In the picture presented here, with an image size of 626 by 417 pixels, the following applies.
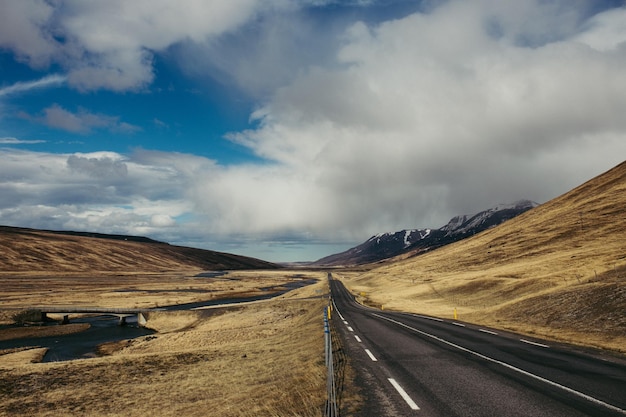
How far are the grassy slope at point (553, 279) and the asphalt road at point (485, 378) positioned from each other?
4.60 metres

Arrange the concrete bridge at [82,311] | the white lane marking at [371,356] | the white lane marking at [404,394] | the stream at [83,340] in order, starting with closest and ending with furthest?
1. the white lane marking at [404,394]
2. the white lane marking at [371,356]
3. the stream at [83,340]
4. the concrete bridge at [82,311]

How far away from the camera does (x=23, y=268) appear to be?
587 feet

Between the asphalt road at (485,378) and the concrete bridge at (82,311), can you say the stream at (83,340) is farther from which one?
the asphalt road at (485,378)

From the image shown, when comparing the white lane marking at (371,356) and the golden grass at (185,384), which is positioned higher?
the white lane marking at (371,356)

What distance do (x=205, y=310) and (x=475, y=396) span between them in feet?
183

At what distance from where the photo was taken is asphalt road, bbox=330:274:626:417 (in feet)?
30.9

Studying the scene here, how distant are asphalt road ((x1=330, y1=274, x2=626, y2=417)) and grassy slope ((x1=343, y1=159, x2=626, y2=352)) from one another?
4605mm

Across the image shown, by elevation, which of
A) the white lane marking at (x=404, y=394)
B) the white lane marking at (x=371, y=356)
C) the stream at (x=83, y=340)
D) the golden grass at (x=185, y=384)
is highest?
the white lane marking at (x=404, y=394)

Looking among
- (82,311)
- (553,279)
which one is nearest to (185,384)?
(553,279)

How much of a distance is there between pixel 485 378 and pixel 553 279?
40792mm

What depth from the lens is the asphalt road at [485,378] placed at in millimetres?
9422

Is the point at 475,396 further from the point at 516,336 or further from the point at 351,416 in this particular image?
the point at 516,336

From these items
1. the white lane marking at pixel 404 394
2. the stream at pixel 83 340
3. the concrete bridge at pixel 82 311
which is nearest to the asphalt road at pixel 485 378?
the white lane marking at pixel 404 394

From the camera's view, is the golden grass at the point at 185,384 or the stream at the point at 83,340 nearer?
the golden grass at the point at 185,384
